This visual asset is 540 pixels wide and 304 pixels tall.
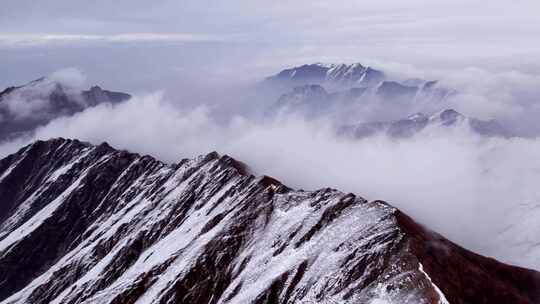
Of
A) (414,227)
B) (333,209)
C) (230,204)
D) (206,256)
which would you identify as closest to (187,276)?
(206,256)

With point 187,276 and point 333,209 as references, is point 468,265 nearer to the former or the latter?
point 333,209

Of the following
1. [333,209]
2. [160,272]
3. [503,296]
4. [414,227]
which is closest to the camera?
[503,296]

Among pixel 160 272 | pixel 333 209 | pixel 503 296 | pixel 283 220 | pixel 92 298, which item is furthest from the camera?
pixel 92 298

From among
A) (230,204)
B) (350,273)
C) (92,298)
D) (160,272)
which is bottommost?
(92,298)

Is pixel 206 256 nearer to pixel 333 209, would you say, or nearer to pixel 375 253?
pixel 333 209

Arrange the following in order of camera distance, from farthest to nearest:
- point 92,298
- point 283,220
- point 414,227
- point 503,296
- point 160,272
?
point 92,298
point 160,272
point 283,220
point 414,227
point 503,296

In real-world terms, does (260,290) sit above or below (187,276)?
above

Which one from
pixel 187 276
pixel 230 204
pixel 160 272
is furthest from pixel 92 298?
pixel 230 204

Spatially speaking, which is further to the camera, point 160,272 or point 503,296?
point 160,272

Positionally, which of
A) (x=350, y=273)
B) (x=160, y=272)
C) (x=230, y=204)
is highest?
(x=350, y=273)
